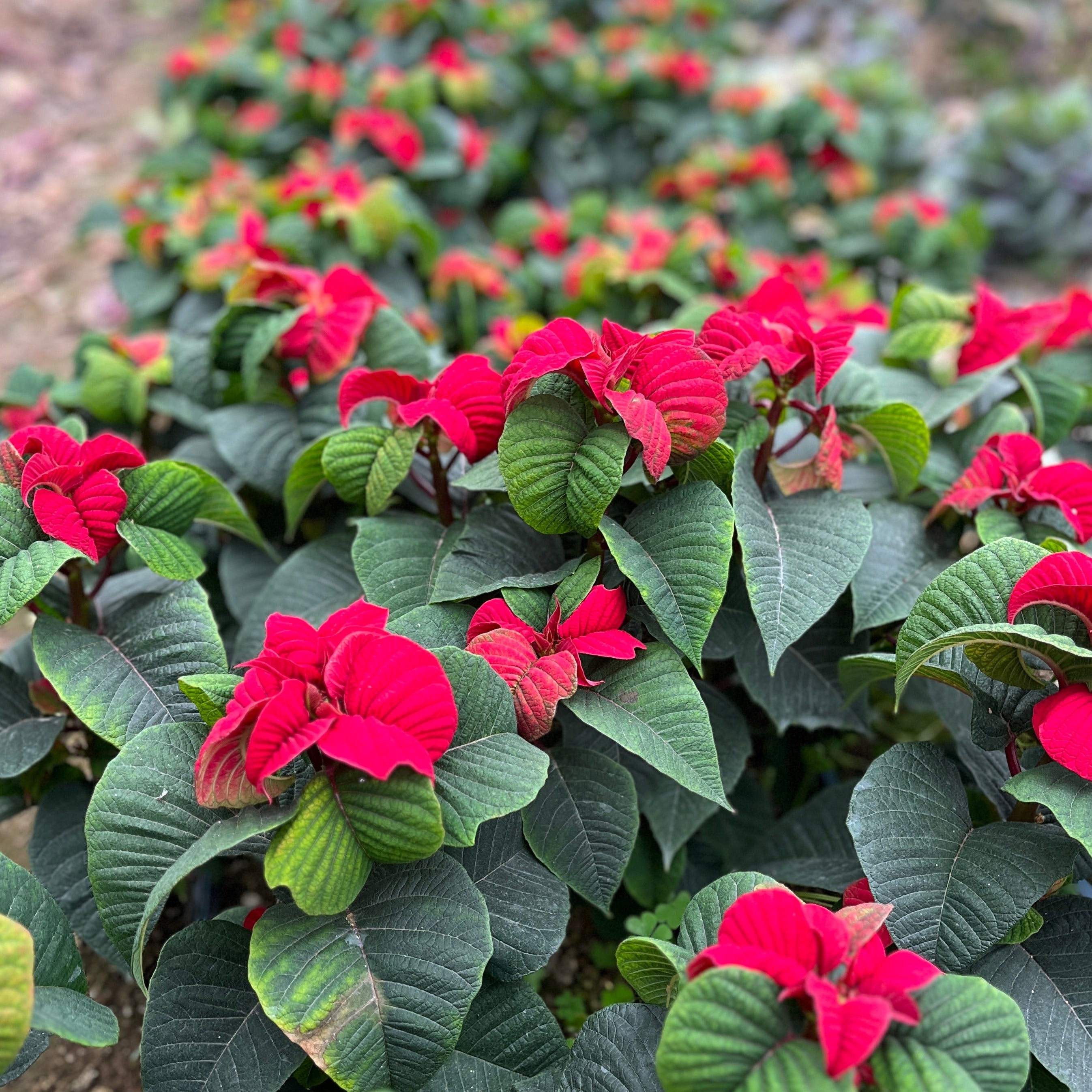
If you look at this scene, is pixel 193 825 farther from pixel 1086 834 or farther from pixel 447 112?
pixel 447 112

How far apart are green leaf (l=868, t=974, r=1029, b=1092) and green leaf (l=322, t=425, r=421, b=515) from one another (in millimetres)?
715

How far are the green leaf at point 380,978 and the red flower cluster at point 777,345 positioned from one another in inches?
23.9

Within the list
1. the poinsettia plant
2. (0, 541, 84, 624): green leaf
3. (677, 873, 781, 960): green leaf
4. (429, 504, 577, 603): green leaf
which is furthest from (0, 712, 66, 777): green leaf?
(677, 873, 781, 960): green leaf

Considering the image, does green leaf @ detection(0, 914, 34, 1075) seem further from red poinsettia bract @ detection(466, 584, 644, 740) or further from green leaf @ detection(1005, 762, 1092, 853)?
green leaf @ detection(1005, 762, 1092, 853)

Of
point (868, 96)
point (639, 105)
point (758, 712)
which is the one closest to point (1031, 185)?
point (868, 96)

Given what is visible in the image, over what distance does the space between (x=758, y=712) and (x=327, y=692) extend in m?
0.78

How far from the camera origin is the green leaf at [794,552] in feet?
3.12

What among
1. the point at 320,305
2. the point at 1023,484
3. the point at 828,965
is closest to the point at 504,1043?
the point at 828,965

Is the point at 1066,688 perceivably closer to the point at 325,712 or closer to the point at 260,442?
the point at 325,712

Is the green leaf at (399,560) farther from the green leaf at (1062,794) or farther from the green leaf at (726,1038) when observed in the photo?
the green leaf at (1062,794)

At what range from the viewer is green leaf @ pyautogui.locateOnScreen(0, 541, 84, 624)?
2.92ft

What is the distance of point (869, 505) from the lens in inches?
48.4

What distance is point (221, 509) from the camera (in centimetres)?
116

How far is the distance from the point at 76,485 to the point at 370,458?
31cm
